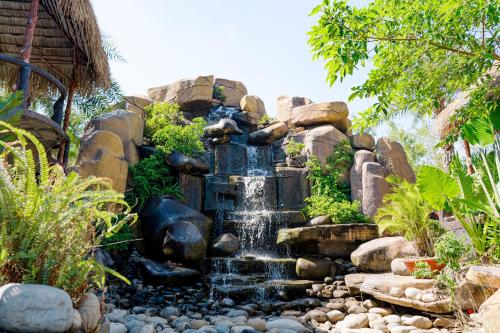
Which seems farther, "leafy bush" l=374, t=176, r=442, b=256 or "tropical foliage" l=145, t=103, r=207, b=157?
"tropical foliage" l=145, t=103, r=207, b=157

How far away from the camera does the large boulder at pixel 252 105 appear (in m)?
17.9

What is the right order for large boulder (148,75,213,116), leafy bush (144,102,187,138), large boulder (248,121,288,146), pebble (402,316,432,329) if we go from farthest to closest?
1. large boulder (148,75,213,116)
2. large boulder (248,121,288,146)
3. leafy bush (144,102,187,138)
4. pebble (402,316,432,329)

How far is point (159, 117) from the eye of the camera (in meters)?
13.4

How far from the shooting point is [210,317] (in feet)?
20.8

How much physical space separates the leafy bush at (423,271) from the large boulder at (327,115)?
8834 millimetres

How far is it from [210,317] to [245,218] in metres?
4.34

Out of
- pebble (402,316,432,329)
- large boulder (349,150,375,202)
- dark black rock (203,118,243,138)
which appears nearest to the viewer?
pebble (402,316,432,329)

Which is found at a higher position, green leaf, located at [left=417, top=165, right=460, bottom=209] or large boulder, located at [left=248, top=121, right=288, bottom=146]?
large boulder, located at [left=248, top=121, right=288, bottom=146]

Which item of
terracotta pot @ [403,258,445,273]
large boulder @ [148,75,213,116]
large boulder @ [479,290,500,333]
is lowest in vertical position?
large boulder @ [479,290,500,333]

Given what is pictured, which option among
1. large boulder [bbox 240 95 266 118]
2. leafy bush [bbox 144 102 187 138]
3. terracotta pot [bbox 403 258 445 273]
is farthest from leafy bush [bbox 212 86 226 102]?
terracotta pot [bbox 403 258 445 273]

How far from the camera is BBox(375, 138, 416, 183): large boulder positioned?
38.4 ft

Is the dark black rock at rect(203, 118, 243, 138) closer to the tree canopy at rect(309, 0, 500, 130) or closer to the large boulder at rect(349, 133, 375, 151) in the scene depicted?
the large boulder at rect(349, 133, 375, 151)

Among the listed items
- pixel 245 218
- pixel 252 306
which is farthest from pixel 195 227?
pixel 252 306

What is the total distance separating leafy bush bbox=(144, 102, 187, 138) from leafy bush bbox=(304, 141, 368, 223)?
206 inches
